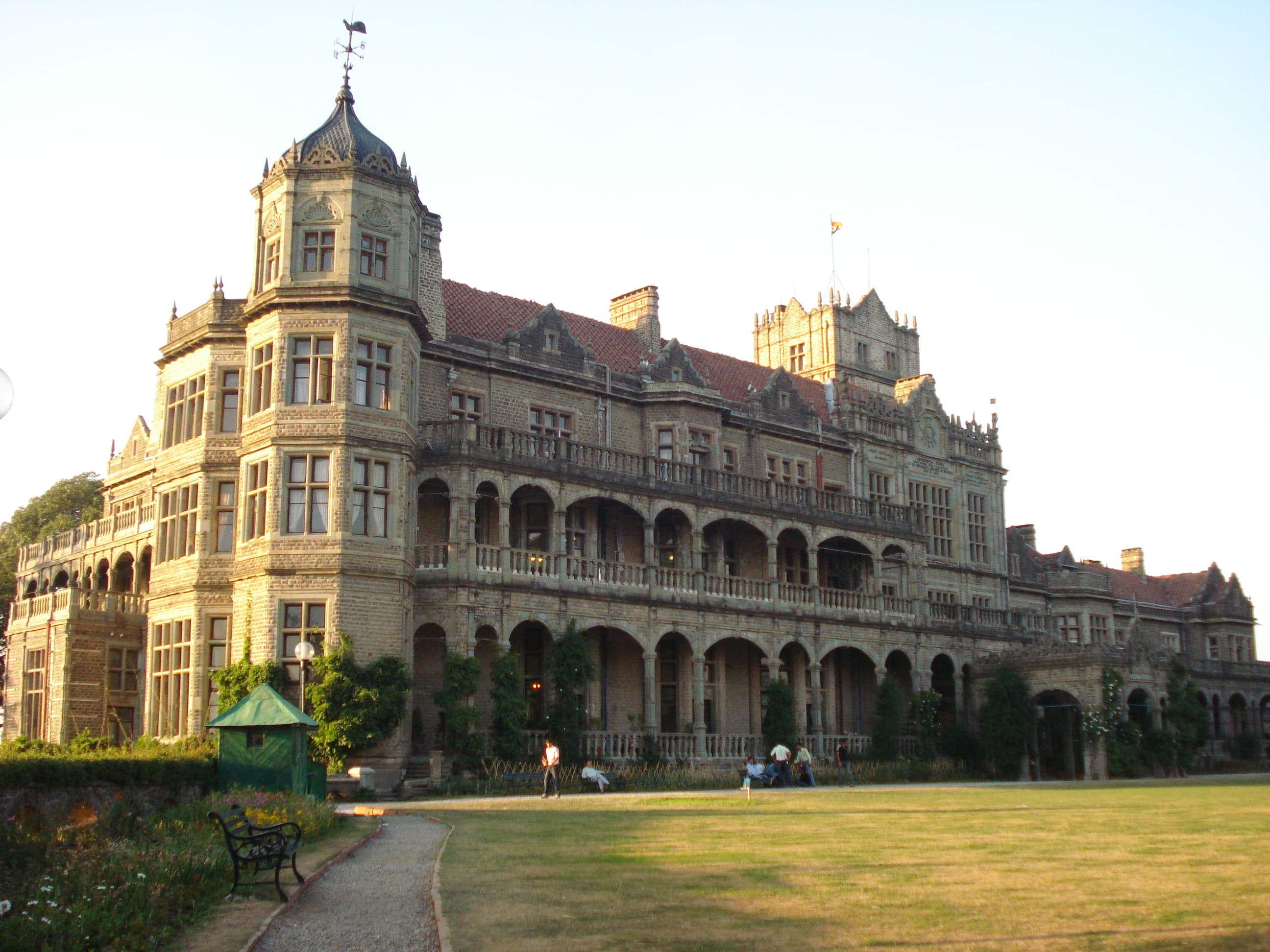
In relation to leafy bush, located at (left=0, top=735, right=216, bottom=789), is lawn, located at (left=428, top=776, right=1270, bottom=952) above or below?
below

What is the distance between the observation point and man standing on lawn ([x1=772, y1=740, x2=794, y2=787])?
118 feet

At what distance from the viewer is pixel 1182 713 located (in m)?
45.2

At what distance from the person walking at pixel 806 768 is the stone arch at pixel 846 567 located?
10.4 metres

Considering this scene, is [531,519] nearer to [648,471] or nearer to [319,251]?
[648,471]

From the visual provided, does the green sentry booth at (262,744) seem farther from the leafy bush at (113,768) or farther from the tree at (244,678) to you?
the tree at (244,678)

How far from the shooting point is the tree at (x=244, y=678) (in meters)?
30.7

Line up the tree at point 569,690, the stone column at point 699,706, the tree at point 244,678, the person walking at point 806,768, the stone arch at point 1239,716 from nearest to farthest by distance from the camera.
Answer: the tree at point 244,678 → the tree at point 569,690 → the person walking at point 806,768 → the stone column at point 699,706 → the stone arch at point 1239,716

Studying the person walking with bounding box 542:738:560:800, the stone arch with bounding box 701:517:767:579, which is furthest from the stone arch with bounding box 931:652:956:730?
the person walking with bounding box 542:738:560:800

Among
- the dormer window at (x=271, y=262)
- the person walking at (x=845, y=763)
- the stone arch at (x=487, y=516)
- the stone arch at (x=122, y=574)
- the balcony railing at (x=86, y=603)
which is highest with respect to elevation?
the dormer window at (x=271, y=262)

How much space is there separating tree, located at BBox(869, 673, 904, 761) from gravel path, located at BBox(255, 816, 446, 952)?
26983 mm

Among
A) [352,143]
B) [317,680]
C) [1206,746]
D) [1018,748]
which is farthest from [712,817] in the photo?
[1206,746]

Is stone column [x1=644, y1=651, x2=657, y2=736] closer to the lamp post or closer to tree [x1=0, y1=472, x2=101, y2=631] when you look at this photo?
the lamp post

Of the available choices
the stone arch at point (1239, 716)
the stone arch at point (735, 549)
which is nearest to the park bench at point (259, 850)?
the stone arch at point (735, 549)

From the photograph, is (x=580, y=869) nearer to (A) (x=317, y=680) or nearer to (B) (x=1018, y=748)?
(A) (x=317, y=680)
